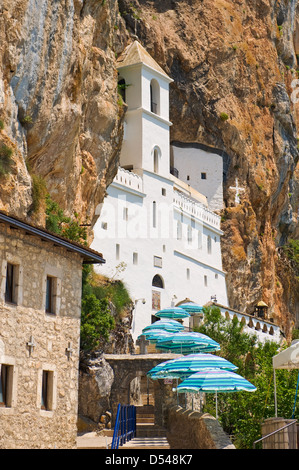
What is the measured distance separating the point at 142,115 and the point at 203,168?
7526mm

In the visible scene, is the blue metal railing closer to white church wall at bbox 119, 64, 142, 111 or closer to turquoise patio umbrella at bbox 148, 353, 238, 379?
turquoise patio umbrella at bbox 148, 353, 238, 379

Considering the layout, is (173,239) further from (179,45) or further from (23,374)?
(23,374)

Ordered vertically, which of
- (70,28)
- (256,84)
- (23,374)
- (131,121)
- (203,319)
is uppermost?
(256,84)

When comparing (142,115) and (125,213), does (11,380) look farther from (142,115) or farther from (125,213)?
(142,115)

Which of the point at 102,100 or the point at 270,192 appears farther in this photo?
the point at 270,192

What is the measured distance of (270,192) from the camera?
2255 inches

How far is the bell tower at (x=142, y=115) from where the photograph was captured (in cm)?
4800

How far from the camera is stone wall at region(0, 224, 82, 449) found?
1767 centimetres

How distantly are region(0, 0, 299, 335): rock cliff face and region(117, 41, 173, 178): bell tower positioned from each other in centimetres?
173

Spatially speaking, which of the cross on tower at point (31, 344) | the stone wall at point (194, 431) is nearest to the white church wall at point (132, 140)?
the stone wall at point (194, 431)

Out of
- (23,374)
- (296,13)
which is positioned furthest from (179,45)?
(23,374)

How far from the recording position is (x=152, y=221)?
153ft

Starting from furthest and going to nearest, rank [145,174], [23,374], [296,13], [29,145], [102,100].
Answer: [296,13] → [145,174] → [102,100] → [29,145] → [23,374]

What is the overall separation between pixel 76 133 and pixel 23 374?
13.6 metres
